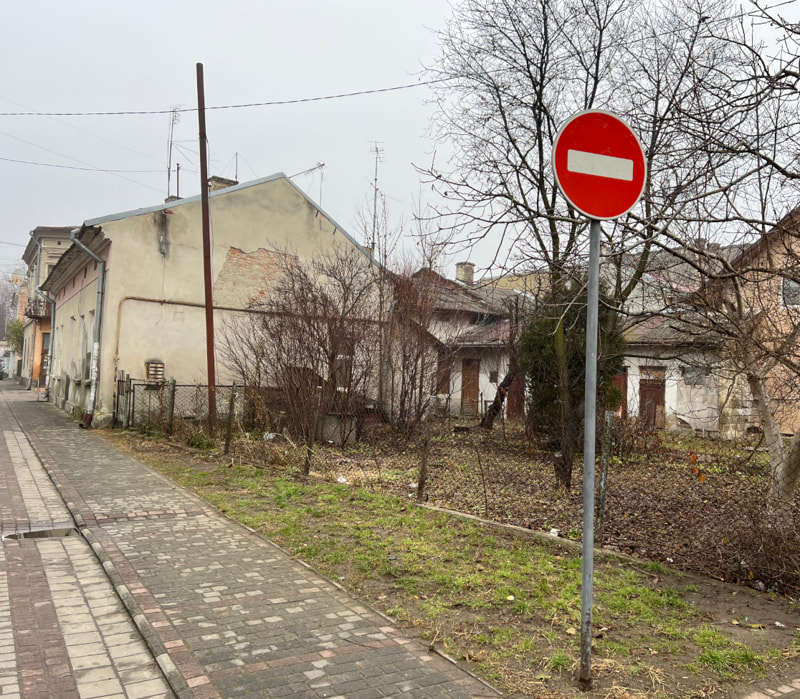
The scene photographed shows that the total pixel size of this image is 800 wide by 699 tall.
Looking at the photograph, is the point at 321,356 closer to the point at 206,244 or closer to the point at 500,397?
the point at 206,244

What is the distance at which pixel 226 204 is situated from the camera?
60.7 ft

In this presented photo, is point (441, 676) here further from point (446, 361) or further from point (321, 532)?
point (446, 361)

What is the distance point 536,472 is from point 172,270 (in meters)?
11.5

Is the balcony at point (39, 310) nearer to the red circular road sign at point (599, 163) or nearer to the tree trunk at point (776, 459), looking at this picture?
the tree trunk at point (776, 459)

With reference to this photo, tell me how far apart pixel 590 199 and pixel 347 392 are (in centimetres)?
1077

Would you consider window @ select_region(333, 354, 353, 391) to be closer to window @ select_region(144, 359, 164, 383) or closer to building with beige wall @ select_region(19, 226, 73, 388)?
window @ select_region(144, 359, 164, 383)

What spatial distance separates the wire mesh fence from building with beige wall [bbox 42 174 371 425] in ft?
3.97

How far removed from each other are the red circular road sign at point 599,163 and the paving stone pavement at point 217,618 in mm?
2680

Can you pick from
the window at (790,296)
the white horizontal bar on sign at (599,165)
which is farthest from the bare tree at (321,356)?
the white horizontal bar on sign at (599,165)

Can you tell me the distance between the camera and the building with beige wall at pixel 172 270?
56.0ft

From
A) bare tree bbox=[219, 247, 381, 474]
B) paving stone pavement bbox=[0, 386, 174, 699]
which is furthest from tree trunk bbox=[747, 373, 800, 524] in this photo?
bare tree bbox=[219, 247, 381, 474]

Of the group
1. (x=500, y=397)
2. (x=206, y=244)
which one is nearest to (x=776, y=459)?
(x=206, y=244)

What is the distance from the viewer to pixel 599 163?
3.60 meters

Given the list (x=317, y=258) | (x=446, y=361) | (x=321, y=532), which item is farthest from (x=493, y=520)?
(x=317, y=258)
